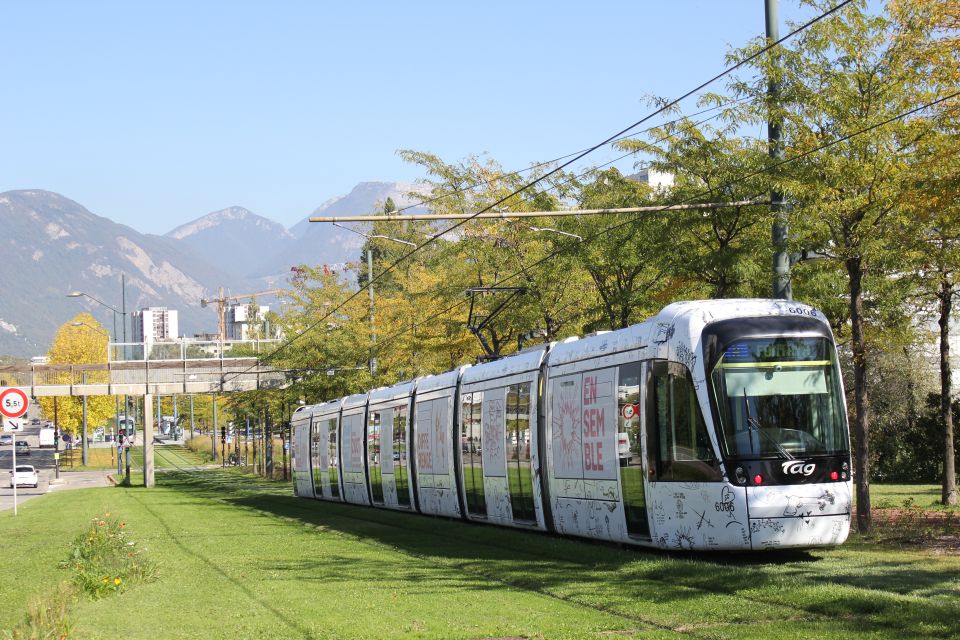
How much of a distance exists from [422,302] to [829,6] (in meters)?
24.7

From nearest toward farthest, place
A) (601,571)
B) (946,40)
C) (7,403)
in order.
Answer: (601,571) → (946,40) → (7,403)

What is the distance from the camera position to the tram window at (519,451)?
22094 millimetres

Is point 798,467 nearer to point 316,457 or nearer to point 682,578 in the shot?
point 682,578

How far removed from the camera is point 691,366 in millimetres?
16453

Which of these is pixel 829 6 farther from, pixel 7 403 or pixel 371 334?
pixel 371 334

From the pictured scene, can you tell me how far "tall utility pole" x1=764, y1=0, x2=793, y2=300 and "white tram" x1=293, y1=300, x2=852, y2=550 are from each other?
264cm

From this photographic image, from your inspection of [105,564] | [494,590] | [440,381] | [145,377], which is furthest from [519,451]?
[145,377]

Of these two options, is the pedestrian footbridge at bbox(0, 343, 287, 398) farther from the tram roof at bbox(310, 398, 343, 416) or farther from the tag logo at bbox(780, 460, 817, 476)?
the tag logo at bbox(780, 460, 817, 476)

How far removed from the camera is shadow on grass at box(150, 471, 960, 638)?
11508mm

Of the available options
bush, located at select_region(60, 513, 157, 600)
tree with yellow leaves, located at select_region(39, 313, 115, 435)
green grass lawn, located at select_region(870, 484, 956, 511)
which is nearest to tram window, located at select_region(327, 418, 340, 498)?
green grass lawn, located at select_region(870, 484, 956, 511)

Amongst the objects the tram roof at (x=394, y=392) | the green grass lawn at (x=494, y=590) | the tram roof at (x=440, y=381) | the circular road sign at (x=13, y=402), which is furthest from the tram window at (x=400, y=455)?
the circular road sign at (x=13, y=402)

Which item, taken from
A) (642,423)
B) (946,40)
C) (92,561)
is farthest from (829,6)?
(92,561)

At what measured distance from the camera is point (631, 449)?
1778 cm

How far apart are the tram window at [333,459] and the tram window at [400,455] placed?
7613 millimetres
